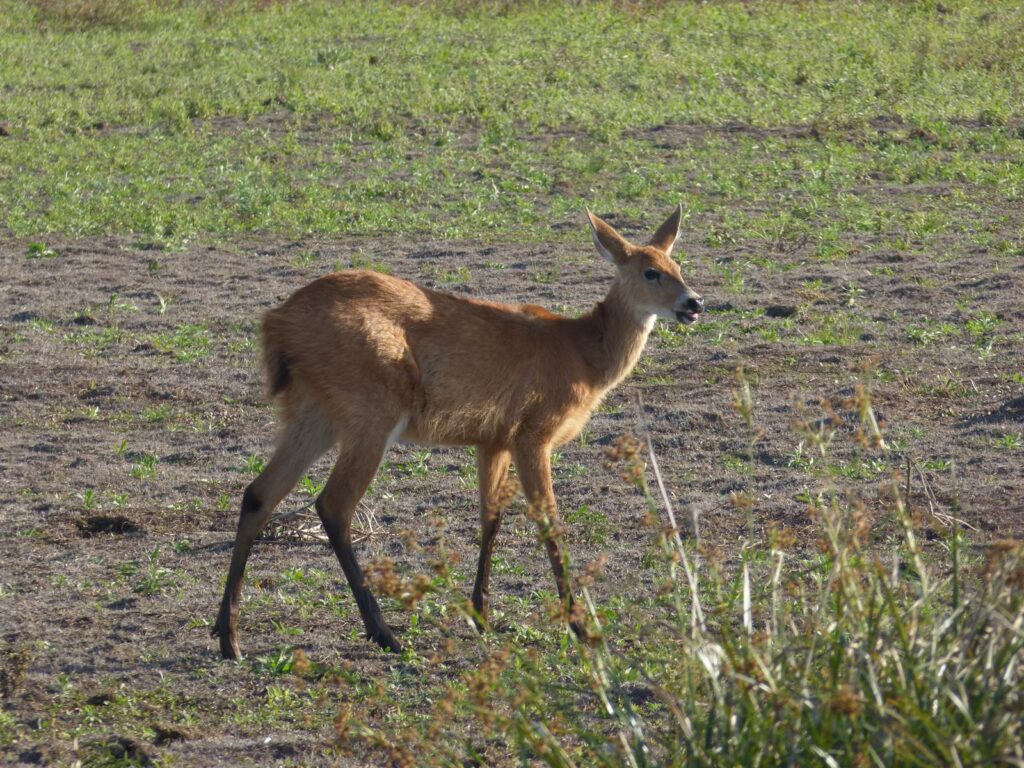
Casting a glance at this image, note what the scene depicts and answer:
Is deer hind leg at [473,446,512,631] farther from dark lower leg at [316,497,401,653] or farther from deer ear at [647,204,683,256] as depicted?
deer ear at [647,204,683,256]

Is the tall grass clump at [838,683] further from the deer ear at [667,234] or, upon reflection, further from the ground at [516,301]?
the deer ear at [667,234]

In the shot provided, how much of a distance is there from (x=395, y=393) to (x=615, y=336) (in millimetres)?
1437

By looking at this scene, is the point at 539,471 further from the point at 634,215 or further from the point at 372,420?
the point at 634,215

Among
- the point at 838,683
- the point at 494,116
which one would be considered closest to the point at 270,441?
the point at 838,683

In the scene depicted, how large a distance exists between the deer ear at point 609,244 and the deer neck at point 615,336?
0.60ft

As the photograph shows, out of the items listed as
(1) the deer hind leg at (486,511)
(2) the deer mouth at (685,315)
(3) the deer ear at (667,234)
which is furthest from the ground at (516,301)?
(3) the deer ear at (667,234)

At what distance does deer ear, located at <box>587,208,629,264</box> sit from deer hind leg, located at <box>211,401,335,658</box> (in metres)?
1.95

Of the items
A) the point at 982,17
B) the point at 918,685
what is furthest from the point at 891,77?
the point at 918,685

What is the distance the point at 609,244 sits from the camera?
7.68 metres

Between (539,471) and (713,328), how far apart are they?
3752mm

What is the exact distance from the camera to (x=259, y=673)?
5.73m

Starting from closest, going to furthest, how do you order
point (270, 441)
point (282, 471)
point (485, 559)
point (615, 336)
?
point (282, 471)
point (485, 559)
point (615, 336)
point (270, 441)

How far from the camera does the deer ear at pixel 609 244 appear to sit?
25.0 feet

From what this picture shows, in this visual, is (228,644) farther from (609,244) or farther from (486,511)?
(609,244)
